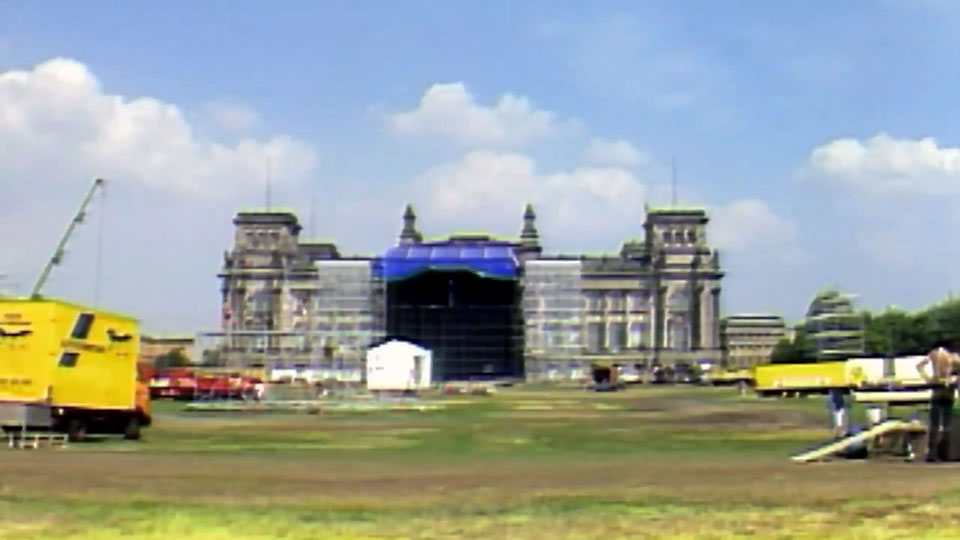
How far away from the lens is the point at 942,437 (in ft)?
75.2

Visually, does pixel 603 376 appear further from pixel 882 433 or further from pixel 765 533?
pixel 765 533

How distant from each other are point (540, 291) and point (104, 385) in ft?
486

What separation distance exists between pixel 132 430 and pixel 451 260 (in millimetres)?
129021

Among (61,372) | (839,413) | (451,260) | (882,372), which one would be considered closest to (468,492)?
(839,413)

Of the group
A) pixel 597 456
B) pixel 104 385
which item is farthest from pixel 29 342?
pixel 597 456

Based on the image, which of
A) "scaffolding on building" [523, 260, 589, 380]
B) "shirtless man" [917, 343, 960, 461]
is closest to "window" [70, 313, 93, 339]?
"shirtless man" [917, 343, 960, 461]

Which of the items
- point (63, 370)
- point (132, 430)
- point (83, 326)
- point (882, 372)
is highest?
point (83, 326)

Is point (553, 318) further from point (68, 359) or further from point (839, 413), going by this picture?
point (839, 413)

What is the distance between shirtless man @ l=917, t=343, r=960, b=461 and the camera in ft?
73.2

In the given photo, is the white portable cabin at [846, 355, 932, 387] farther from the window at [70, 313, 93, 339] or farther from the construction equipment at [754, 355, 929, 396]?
the window at [70, 313, 93, 339]

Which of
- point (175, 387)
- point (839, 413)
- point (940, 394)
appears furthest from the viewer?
point (175, 387)

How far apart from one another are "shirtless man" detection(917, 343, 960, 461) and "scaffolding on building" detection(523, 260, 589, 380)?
156702 mm

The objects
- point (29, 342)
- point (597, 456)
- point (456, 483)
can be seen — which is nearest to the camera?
point (456, 483)

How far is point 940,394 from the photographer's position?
896 inches
